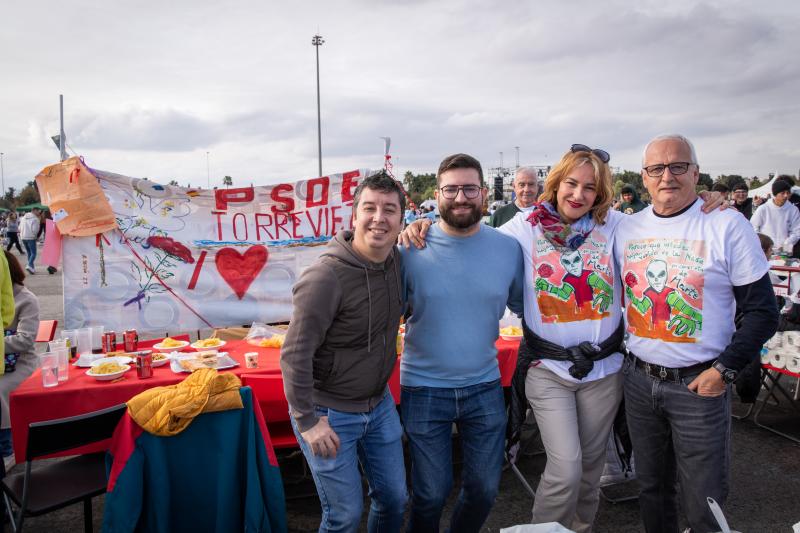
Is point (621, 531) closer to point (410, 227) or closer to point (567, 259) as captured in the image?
point (567, 259)

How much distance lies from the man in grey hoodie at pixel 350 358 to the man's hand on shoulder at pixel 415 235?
0.56 ft

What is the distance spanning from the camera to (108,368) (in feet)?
11.0

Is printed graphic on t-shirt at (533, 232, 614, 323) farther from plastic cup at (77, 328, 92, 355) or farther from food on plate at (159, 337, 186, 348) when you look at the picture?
plastic cup at (77, 328, 92, 355)

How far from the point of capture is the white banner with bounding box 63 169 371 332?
4871 millimetres

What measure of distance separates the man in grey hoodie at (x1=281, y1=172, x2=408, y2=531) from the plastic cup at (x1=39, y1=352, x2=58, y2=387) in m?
1.90

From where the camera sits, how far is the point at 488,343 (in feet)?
8.15

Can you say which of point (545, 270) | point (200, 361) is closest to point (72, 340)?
point (200, 361)

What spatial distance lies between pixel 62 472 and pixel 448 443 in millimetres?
2246

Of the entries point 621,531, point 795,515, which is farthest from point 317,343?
point 795,515

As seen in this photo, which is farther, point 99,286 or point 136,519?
point 99,286

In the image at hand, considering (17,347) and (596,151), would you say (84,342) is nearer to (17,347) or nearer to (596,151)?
(17,347)

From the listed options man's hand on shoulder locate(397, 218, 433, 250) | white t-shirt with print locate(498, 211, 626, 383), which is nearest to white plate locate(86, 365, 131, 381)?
man's hand on shoulder locate(397, 218, 433, 250)

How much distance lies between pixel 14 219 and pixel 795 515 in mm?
24844

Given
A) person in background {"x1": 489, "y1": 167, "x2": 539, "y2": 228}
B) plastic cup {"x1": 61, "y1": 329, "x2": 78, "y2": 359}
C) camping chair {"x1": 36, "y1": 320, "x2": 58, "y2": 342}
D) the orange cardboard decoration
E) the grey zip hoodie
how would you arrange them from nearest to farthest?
the grey zip hoodie, plastic cup {"x1": 61, "y1": 329, "x2": 78, "y2": 359}, camping chair {"x1": 36, "y1": 320, "x2": 58, "y2": 342}, the orange cardboard decoration, person in background {"x1": 489, "y1": 167, "x2": 539, "y2": 228}
